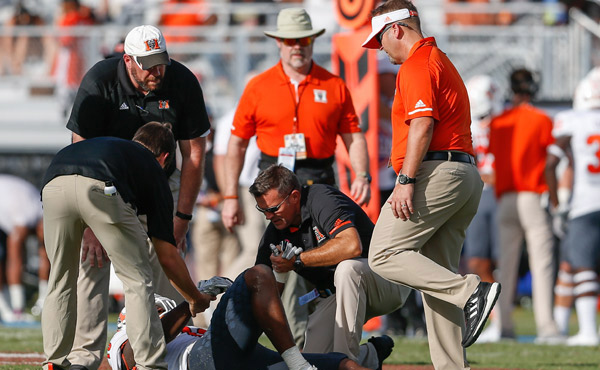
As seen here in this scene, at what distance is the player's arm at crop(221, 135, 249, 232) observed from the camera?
26.9ft

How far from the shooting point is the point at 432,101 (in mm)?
5773

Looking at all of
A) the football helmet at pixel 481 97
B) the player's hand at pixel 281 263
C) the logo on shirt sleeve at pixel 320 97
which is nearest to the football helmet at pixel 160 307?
the player's hand at pixel 281 263

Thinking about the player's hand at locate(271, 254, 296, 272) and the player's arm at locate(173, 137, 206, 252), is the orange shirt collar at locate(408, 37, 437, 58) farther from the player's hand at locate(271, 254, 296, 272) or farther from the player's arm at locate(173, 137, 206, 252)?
the player's arm at locate(173, 137, 206, 252)

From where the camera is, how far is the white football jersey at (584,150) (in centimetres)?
1023

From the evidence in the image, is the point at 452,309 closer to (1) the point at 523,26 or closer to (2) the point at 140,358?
(2) the point at 140,358

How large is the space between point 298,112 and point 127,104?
180cm

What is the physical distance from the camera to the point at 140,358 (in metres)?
5.52

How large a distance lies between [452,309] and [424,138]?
1008 mm

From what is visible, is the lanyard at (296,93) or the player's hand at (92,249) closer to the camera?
the player's hand at (92,249)

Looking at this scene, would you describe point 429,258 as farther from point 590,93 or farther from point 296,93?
point 590,93

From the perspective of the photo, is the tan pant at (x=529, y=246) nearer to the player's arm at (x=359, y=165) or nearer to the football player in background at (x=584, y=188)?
the football player in background at (x=584, y=188)

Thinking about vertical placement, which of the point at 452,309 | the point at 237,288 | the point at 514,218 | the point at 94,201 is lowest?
the point at 514,218

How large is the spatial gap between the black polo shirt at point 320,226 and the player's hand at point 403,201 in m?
0.39

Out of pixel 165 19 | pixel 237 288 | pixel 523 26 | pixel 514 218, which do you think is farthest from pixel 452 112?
pixel 165 19
